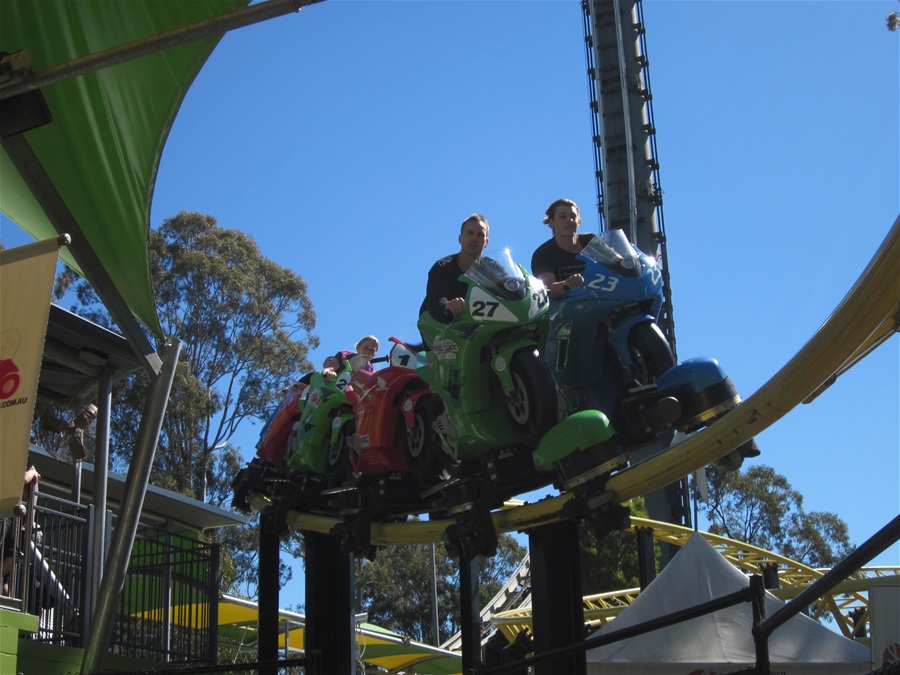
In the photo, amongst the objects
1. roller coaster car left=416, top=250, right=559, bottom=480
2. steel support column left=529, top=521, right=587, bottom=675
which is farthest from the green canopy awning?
steel support column left=529, top=521, right=587, bottom=675

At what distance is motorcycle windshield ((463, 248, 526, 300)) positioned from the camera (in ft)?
22.8

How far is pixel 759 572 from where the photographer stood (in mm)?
11500

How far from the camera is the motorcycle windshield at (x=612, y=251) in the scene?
6.88 metres

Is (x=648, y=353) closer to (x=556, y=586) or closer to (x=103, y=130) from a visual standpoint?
(x=556, y=586)

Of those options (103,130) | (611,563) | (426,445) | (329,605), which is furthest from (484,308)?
(611,563)

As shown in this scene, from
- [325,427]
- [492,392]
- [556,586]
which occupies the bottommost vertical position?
[556,586]

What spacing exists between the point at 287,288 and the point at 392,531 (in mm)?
20629

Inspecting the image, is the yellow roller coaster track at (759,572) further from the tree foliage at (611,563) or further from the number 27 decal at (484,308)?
the tree foliage at (611,563)

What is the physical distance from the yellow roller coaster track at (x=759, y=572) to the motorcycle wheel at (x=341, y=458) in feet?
12.9

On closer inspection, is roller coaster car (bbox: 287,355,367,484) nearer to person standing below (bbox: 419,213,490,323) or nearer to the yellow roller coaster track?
person standing below (bbox: 419,213,490,323)

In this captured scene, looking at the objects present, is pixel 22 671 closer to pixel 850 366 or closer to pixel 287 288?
pixel 850 366

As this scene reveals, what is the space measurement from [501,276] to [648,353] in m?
1.00

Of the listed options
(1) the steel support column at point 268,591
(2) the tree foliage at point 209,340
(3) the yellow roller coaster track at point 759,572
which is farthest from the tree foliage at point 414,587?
(1) the steel support column at point 268,591

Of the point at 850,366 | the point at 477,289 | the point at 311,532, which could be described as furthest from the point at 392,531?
the point at 850,366
